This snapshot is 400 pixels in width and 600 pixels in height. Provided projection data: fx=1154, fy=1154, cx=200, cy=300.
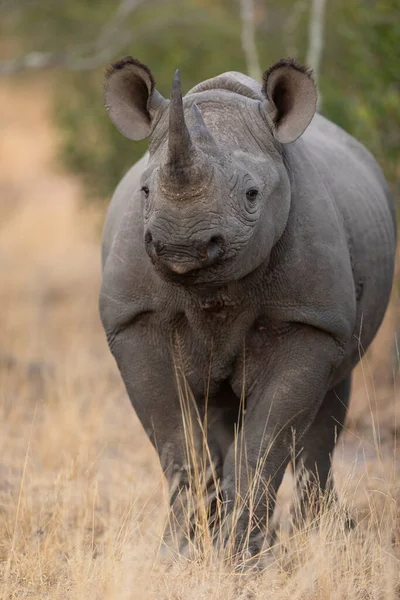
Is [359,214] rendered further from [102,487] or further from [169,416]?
[102,487]

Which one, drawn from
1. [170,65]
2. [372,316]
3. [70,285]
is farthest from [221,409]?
[70,285]

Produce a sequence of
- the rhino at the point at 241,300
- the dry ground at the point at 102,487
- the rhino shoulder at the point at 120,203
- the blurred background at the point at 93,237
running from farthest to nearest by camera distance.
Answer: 1. the blurred background at the point at 93,237
2. the rhino shoulder at the point at 120,203
3. the rhino at the point at 241,300
4. the dry ground at the point at 102,487

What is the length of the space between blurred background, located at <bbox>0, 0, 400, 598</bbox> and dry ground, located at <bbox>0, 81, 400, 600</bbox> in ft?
0.09

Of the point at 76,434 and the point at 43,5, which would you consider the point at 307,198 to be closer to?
the point at 76,434

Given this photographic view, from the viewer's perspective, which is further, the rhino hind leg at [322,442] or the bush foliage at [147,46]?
the bush foliage at [147,46]

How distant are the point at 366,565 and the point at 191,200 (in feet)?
5.61

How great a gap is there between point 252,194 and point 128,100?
85 centimetres

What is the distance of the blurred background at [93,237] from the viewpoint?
19.9 feet

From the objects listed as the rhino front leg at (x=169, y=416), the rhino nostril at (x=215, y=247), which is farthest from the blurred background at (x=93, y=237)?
the rhino nostril at (x=215, y=247)

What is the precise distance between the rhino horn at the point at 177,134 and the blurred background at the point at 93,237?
5.13ft

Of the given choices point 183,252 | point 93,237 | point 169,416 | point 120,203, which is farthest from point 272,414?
point 93,237

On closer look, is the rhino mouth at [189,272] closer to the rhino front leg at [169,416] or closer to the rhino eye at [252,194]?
the rhino eye at [252,194]

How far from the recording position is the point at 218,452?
5695 millimetres

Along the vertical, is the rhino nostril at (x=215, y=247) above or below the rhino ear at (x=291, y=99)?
below
